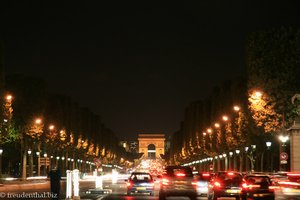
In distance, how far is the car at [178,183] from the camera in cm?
4081

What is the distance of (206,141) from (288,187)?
3141 inches

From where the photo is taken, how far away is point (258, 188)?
41500mm

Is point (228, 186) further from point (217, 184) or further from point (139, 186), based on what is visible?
point (139, 186)

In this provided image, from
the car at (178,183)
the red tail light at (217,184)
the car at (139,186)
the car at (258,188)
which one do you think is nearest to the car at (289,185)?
the car at (139,186)

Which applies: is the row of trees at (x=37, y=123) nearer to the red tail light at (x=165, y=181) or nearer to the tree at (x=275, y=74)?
the tree at (x=275, y=74)

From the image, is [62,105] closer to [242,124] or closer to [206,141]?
[206,141]

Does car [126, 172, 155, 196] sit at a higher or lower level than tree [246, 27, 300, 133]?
lower

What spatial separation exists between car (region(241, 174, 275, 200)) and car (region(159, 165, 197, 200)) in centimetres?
339

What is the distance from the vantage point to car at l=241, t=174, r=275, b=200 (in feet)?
136

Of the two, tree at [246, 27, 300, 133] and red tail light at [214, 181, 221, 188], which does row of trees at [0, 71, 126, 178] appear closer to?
tree at [246, 27, 300, 133]

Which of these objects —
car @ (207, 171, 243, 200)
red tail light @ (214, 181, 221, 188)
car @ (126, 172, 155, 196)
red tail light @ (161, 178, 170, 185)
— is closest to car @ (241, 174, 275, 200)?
car @ (207, 171, 243, 200)

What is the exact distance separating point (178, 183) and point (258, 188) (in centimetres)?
479

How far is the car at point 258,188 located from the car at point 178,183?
3390mm

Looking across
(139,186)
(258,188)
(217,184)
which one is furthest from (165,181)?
(139,186)
